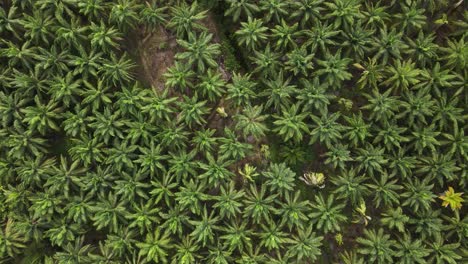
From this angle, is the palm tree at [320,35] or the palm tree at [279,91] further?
the palm tree at [279,91]

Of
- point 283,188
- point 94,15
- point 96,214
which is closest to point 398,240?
point 283,188

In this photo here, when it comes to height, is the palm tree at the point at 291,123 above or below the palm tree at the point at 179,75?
below

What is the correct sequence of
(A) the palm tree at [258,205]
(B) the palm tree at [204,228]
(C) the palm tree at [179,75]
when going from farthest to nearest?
1. (C) the palm tree at [179,75]
2. (A) the palm tree at [258,205]
3. (B) the palm tree at [204,228]

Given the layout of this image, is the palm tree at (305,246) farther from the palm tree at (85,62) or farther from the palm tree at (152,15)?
the palm tree at (85,62)

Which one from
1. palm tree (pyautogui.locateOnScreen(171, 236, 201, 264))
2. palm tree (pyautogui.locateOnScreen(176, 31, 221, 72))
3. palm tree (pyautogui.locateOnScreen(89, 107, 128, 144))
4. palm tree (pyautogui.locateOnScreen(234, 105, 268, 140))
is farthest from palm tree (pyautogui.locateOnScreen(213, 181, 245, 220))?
palm tree (pyautogui.locateOnScreen(176, 31, 221, 72))

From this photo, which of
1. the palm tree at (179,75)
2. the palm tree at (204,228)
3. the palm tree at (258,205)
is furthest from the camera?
the palm tree at (179,75)

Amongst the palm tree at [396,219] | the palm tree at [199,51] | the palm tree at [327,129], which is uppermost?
the palm tree at [199,51]

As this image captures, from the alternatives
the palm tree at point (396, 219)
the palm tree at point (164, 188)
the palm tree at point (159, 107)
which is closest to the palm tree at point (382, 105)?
the palm tree at point (396, 219)

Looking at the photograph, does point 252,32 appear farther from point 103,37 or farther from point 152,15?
point 103,37
